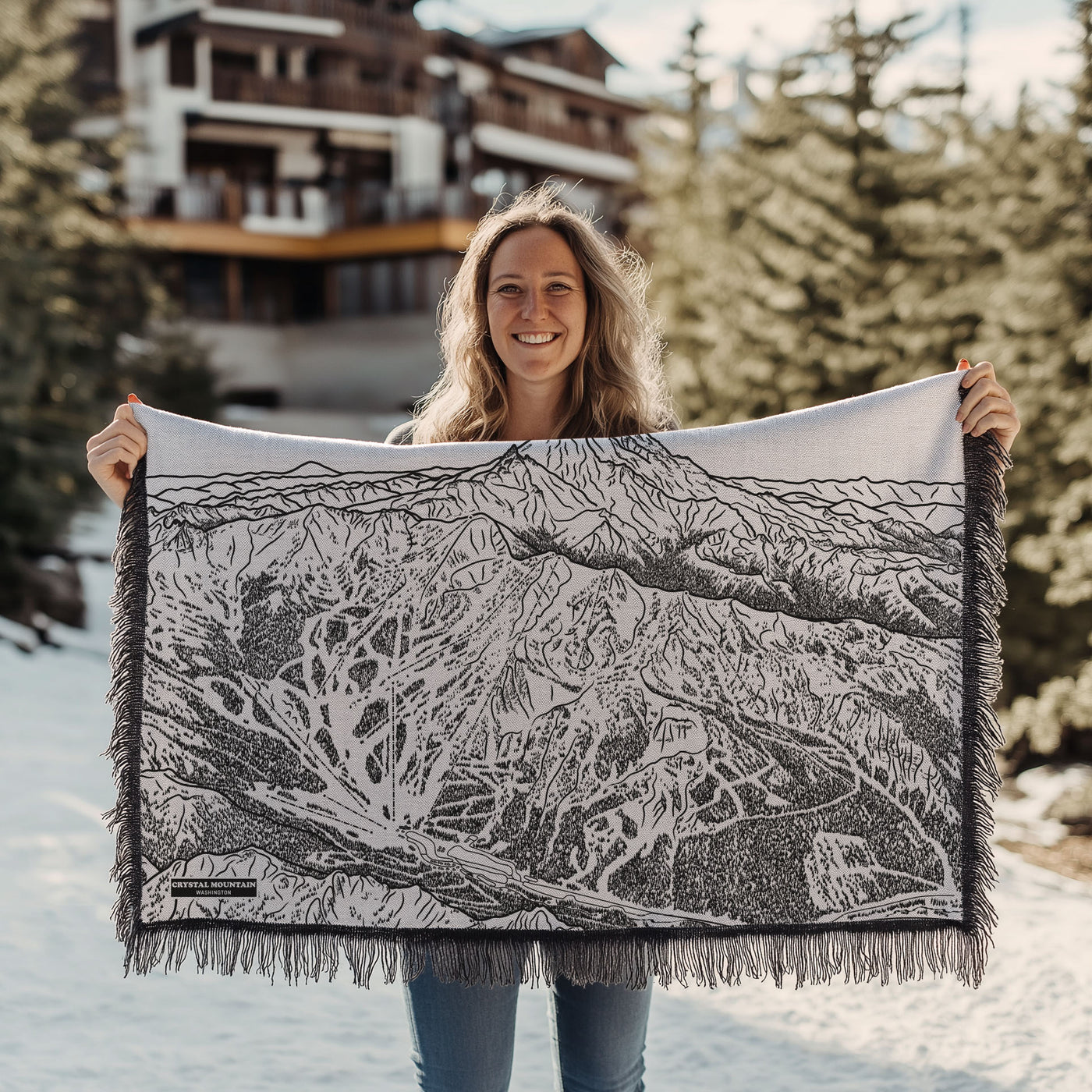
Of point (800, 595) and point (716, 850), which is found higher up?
point (800, 595)

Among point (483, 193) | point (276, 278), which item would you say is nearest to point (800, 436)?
point (483, 193)

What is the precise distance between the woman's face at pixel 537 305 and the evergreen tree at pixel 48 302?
25.4 feet

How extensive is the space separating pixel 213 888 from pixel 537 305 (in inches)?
45.7

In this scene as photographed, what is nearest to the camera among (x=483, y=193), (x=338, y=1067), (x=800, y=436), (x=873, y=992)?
(x=800, y=436)

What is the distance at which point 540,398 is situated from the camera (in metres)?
2.04

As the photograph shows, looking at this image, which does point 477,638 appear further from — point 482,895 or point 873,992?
point 873,992

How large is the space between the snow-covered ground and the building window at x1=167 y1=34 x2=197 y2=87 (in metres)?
22.5

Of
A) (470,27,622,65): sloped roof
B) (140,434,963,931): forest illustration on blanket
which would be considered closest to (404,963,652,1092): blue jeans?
(140,434,963,931): forest illustration on blanket

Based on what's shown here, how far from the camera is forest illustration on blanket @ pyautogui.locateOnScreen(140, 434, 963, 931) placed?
1.88 meters

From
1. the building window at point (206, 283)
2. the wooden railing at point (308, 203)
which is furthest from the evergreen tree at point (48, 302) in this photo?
the building window at point (206, 283)

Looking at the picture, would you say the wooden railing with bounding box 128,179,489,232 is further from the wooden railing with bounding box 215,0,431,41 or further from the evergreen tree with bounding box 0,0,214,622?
the evergreen tree with bounding box 0,0,214,622

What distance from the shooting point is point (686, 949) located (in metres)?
1.87

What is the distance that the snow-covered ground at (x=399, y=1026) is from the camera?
312 centimetres

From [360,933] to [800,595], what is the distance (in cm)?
97
